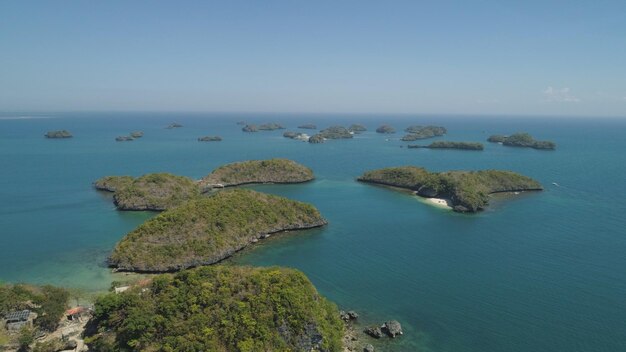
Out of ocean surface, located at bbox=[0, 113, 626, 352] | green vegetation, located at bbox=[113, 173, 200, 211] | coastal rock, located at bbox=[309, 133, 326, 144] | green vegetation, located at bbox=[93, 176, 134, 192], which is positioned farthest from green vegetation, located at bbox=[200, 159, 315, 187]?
coastal rock, located at bbox=[309, 133, 326, 144]

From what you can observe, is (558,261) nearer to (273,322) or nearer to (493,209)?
(493,209)

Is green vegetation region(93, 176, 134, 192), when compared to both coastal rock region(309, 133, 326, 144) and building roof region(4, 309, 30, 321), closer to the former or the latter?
building roof region(4, 309, 30, 321)

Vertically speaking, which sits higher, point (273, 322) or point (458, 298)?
point (273, 322)

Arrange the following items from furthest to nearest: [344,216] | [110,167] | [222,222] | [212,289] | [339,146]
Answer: [339,146]
[110,167]
[344,216]
[222,222]
[212,289]

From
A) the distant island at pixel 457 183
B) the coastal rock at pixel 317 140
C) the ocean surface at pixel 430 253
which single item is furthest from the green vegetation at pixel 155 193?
the coastal rock at pixel 317 140

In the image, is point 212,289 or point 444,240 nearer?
point 212,289

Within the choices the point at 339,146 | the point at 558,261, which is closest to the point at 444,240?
the point at 558,261
